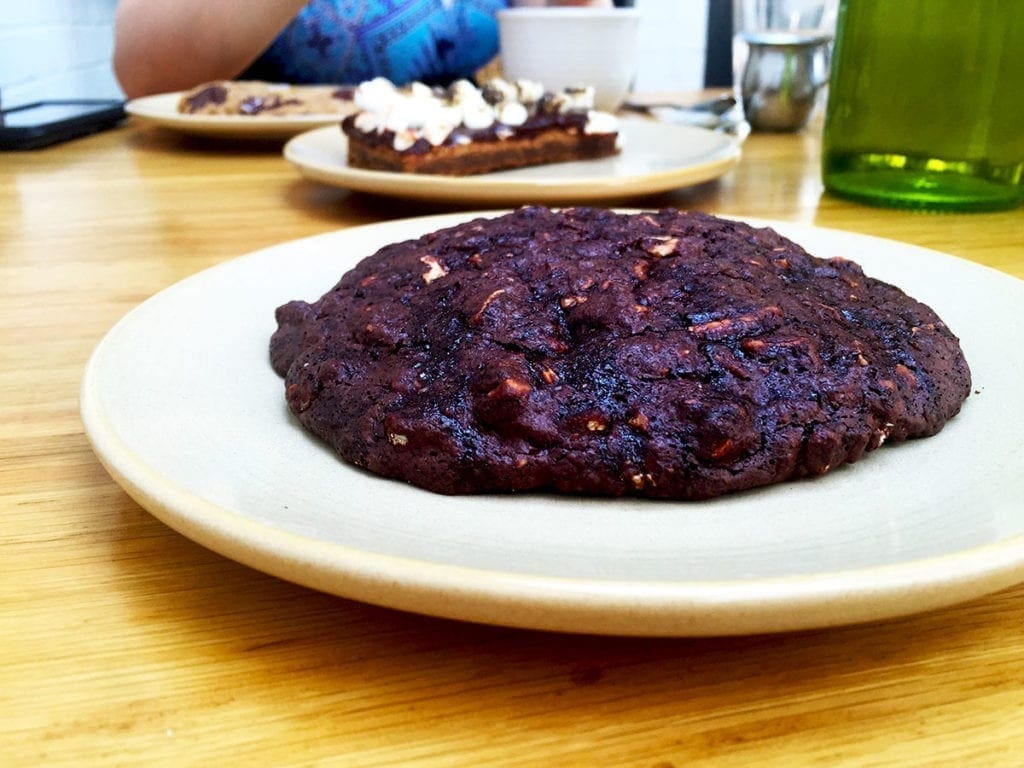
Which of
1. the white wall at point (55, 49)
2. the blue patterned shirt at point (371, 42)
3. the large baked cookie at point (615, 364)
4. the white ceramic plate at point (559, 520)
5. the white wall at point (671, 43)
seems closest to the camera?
the white ceramic plate at point (559, 520)

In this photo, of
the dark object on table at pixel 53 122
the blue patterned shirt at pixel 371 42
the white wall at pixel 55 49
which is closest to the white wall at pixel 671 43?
the blue patterned shirt at pixel 371 42

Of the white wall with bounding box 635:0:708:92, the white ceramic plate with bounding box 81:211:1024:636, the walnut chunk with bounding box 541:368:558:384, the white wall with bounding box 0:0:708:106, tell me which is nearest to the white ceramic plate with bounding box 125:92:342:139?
the white ceramic plate with bounding box 81:211:1024:636

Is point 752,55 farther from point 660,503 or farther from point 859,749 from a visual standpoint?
point 859,749

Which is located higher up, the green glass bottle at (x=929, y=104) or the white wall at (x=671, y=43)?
the green glass bottle at (x=929, y=104)

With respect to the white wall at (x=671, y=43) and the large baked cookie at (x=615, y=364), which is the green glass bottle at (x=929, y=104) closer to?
the large baked cookie at (x=615, y=364)

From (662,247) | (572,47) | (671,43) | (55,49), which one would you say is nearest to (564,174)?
(572,47)

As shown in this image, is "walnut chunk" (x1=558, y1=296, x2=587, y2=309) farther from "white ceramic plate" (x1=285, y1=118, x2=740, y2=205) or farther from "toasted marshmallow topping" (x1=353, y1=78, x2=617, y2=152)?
"toasted marshmallow topping" (x1=353, y1=78, x2=617, y2=152)
